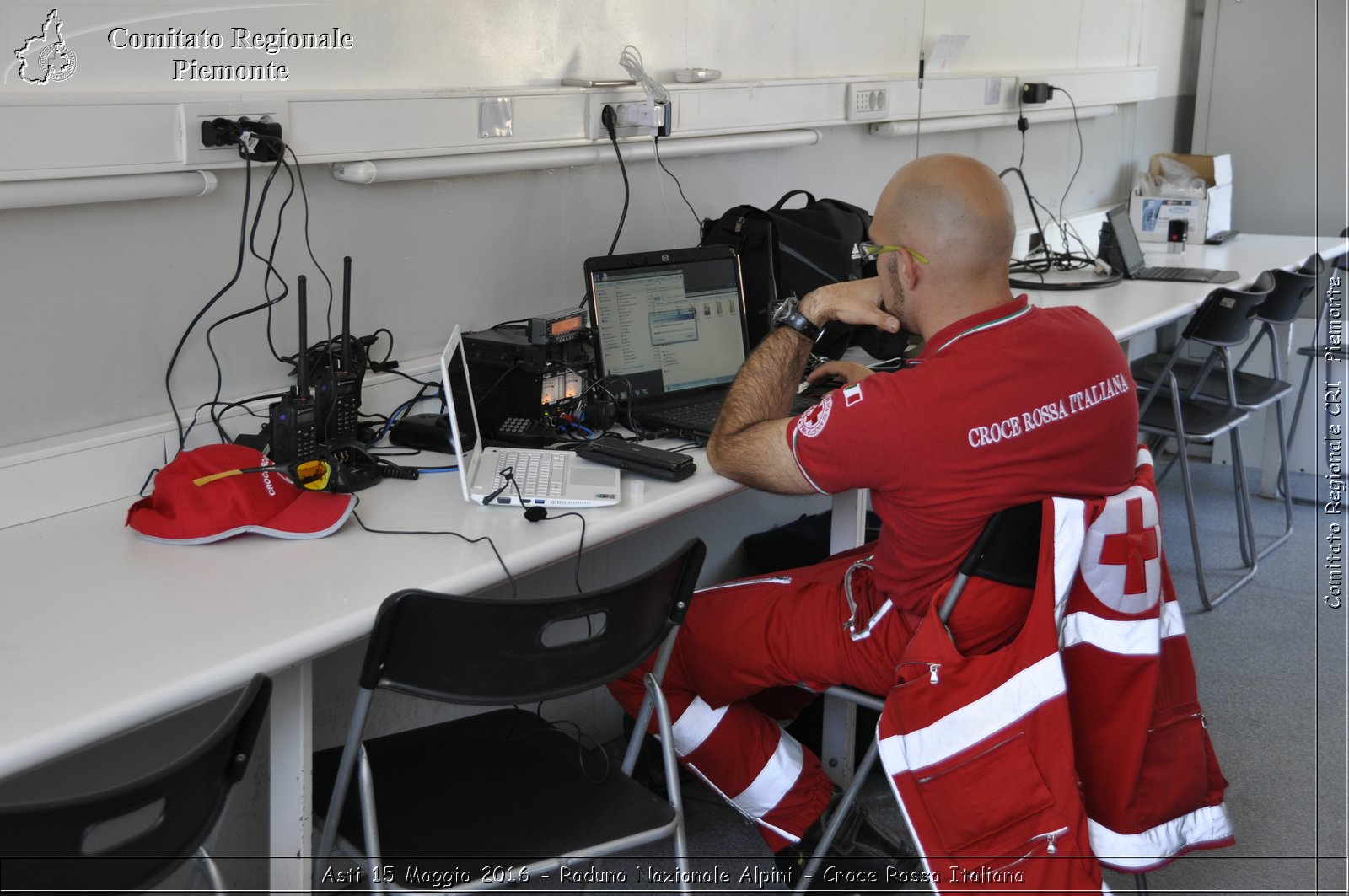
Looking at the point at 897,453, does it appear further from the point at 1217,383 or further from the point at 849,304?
the point at 1217,383

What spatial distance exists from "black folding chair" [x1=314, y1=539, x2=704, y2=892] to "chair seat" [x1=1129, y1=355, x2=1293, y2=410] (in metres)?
2.47

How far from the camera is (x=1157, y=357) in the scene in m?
3.76

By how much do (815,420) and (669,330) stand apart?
0.69 meters

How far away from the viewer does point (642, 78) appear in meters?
2.43

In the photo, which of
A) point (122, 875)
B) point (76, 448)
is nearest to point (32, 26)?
point (76, 448)

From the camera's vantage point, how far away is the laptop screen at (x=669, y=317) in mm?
2223

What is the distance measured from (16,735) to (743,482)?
1.04 metres

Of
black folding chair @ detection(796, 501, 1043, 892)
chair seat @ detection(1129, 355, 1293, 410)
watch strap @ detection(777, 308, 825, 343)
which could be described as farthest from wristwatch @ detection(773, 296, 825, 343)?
chair seat @ detection(1129, 355, 1293, 410)

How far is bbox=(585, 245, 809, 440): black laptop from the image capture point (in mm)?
2197

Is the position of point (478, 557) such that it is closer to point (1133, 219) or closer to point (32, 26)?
point (32, 26)

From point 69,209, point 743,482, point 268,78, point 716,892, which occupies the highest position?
point 268,78

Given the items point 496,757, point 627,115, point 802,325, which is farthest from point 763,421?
point 627,115

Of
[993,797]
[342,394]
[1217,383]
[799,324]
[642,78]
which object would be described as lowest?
[993,797]

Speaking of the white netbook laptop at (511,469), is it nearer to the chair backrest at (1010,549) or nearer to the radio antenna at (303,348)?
the radio antenna at (303,348)
